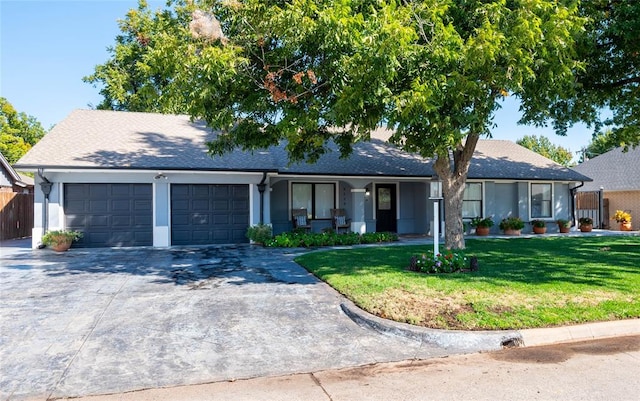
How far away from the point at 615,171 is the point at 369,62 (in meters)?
25.6

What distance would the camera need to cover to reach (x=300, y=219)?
1650 cm

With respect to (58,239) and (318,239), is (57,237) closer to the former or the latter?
(58,239)

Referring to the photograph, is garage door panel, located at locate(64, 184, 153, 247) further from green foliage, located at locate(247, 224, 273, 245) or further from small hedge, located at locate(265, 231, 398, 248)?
small hedge, located at locate(265, 231, 398, 248)

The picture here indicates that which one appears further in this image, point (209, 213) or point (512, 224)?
point (512, 224)

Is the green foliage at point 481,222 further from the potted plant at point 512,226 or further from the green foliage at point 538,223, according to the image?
the green foliage at point 538,223

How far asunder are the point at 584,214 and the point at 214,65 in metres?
24.2

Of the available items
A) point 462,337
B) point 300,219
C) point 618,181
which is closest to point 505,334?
point 462,337

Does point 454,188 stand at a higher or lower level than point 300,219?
higher

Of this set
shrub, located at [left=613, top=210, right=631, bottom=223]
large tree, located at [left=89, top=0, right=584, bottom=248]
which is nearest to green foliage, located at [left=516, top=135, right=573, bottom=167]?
shrub, located at [left=613, top=210, right=631, bottom=223]

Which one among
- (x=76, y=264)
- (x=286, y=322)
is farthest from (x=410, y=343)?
(x=76, y=264)

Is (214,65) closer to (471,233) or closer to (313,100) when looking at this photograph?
(313,100)

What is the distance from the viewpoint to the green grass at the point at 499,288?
5.82 metres

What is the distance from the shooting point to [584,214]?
24266 mm

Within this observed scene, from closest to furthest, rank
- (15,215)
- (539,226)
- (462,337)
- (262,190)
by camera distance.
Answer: (462,337)
(262,190)
(539,226)
(15,215)
